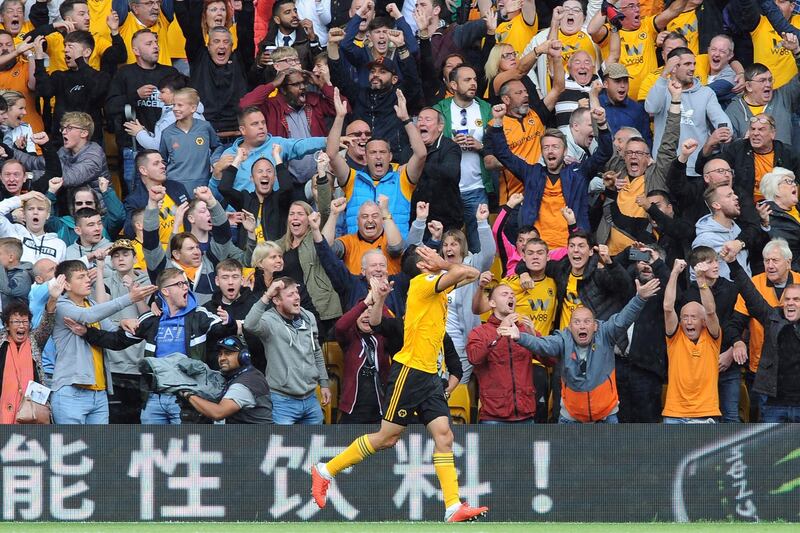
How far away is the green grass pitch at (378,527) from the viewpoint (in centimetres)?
1076

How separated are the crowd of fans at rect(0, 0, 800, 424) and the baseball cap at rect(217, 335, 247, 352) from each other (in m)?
0.03

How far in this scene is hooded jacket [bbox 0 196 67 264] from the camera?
44.7 ft

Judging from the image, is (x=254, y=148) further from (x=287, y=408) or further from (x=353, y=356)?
(x=287, y=408)

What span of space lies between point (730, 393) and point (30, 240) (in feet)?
22.1

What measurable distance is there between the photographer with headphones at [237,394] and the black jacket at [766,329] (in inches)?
171

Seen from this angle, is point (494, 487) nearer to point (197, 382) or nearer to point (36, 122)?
point (197, 382)

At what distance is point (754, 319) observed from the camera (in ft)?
42.7

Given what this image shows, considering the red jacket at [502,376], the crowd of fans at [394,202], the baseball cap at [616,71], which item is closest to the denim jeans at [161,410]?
the crowd of fans at [394,202]

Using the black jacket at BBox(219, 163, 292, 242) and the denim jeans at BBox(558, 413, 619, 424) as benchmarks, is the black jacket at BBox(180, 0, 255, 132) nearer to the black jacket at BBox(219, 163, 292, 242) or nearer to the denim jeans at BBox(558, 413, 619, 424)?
the black jacket at BBox(219, 163, 292, 242)

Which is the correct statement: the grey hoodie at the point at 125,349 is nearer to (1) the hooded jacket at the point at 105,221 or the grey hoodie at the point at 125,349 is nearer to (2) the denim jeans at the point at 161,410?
(2) the denim jeans at the point at 161,410

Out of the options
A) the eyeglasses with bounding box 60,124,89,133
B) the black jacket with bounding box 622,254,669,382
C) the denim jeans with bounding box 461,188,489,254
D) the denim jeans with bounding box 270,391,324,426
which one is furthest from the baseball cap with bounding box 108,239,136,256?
the black jacket with bounding box 622,254,669,382

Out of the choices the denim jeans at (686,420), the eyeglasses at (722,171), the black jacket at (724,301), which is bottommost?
the denim jeans at (686,420)

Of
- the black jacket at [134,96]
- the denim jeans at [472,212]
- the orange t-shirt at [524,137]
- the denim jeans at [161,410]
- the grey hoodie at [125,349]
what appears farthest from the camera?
the black jacket at [134,96]

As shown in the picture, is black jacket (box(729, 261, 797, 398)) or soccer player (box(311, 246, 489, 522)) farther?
black jacket (box(729, 261, 797, 398))
